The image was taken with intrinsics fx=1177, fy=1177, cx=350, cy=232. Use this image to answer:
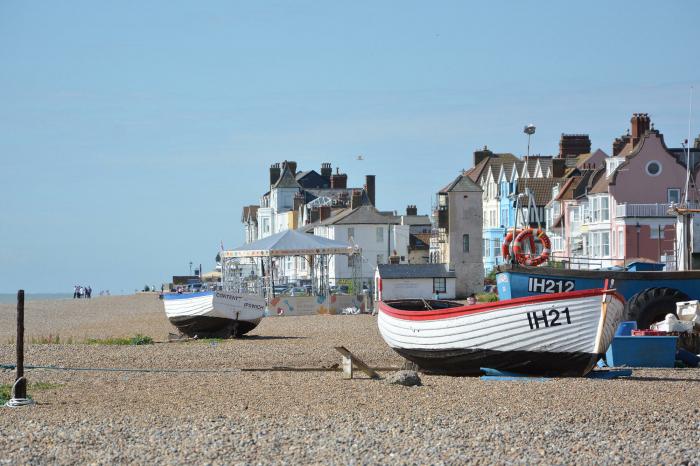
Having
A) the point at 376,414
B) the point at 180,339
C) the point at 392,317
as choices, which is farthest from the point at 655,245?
the point at 376,414

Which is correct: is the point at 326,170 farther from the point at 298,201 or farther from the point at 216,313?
the point at 216,313

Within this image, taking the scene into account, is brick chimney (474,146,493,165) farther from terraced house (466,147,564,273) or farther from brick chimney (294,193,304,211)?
brick chimney (294,193,304,211)

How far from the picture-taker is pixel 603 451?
520 inches

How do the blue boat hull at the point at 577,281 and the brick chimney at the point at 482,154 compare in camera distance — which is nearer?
the blue boat hull at the point at 577,281

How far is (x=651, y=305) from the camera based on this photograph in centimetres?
2739

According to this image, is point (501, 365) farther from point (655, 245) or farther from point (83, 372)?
point (655, 245)

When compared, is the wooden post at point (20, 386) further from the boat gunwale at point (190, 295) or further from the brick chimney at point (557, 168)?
the brick chimney at point (557, 168)

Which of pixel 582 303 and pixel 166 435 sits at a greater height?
pixel 582 303

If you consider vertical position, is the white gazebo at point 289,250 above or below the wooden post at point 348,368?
above

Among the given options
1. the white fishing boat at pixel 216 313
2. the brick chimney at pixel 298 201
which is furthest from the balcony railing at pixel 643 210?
the brick chimney at pixel 298 201

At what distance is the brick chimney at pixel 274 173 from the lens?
12462 cm

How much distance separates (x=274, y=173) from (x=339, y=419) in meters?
111

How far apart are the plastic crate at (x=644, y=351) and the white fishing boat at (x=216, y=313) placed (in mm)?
14746

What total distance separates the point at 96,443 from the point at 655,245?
4785 cm
